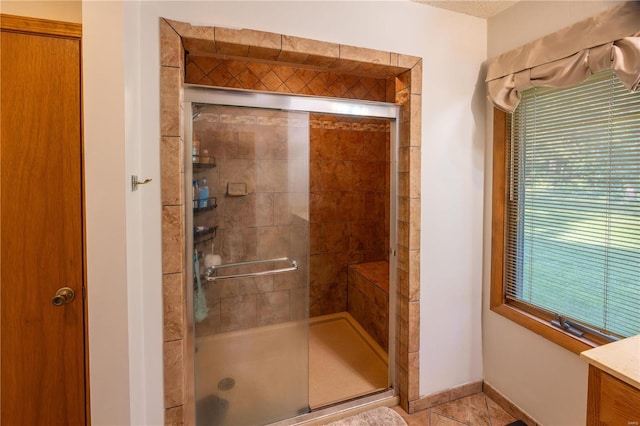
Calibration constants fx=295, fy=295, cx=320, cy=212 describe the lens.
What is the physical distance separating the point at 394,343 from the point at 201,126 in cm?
176

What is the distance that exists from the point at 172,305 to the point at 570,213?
207cm

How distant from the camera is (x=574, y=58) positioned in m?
1.39

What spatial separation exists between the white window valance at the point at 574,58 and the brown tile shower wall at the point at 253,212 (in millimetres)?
1198

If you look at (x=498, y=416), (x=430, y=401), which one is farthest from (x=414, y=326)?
(x=498, y=416)

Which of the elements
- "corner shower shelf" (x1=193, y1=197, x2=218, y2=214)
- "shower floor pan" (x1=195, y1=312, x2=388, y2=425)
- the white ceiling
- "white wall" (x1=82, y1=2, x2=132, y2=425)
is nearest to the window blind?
the white ceiling

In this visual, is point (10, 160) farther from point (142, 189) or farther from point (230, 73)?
point (230, 73)

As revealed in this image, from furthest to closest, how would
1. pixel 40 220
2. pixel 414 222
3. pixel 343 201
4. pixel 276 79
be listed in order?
pixel 343 201
pixel 276 79
pixel 414 222
pixel 40 220

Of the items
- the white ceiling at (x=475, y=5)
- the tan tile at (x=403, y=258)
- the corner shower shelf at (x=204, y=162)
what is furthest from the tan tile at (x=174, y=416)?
the white ceiling at (x=475, y=5)

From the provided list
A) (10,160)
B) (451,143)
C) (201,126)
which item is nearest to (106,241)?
(10,160)

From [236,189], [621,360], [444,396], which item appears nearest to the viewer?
[621,360]

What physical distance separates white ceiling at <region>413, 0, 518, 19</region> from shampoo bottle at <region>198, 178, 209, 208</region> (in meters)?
1.60

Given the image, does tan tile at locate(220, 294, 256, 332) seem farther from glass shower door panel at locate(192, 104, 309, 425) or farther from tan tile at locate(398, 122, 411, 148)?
tan tile at locate(398, 122, 411, 148)

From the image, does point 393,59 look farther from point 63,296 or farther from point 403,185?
point 63,296

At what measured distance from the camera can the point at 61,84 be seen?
1.25 m
